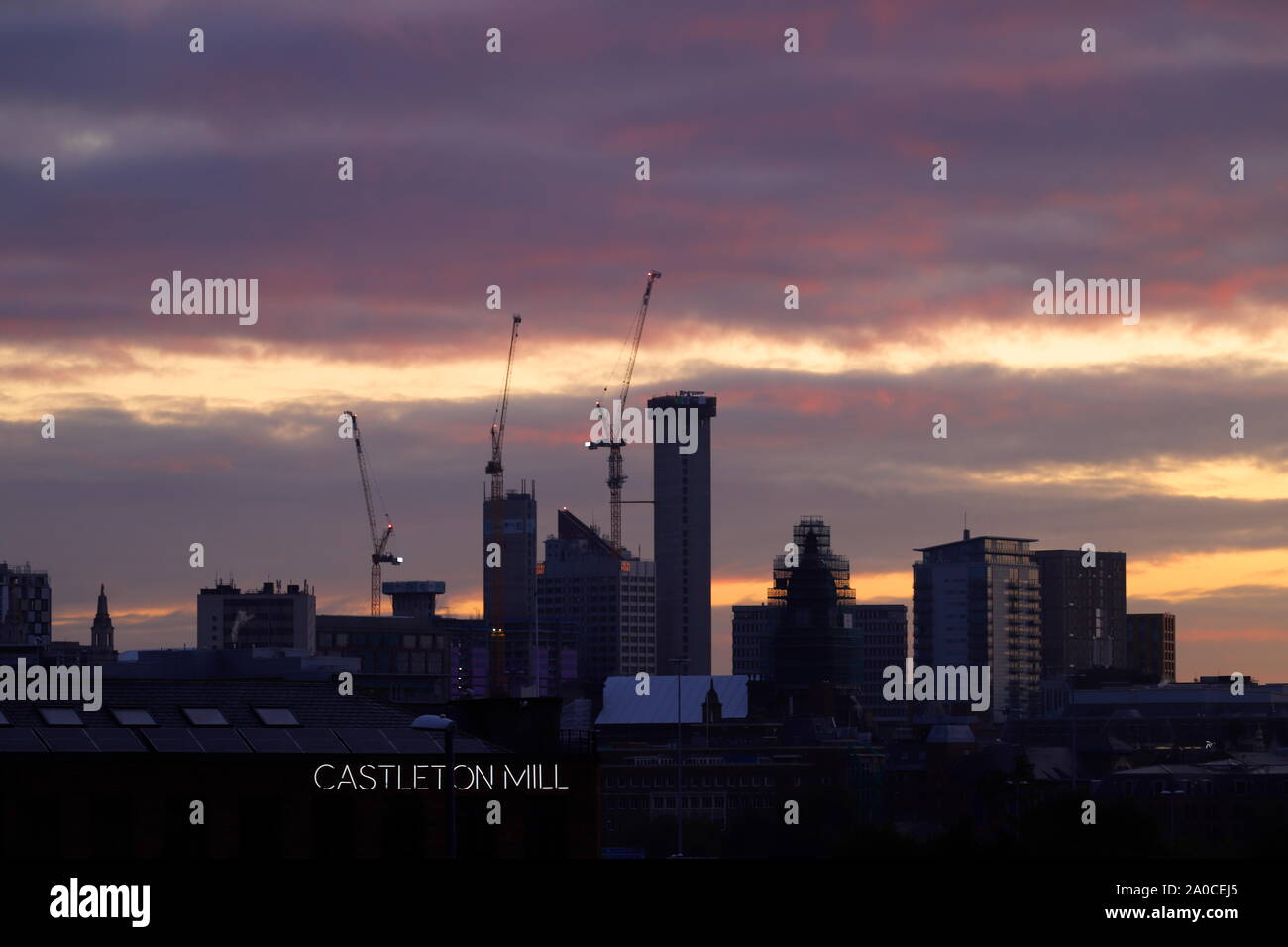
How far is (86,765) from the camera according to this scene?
81.7 metres

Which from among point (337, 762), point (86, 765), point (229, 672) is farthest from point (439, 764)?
point (229, 672)

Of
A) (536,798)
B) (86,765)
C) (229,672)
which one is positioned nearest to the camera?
(86,765)
